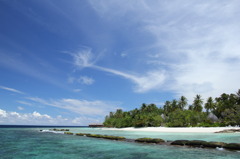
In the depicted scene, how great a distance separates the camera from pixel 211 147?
22.5m

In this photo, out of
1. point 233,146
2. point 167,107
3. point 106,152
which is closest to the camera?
point 106,152

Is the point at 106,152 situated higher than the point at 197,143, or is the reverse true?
the point at 197,143

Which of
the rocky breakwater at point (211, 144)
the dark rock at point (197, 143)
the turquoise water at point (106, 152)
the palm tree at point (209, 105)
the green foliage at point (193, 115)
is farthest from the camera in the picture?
the palm tree at point (209, 105)

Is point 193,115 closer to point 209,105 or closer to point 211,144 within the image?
point 209,105

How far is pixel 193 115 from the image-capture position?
74875 mm

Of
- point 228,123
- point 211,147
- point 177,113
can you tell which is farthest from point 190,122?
point 211,147

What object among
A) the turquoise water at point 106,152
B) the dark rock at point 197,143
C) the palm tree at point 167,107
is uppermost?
the palm tree at point 167,107

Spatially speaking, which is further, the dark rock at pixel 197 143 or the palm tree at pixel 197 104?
the palm tree at pixel 197 104

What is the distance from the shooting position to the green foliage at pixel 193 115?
2798 inches

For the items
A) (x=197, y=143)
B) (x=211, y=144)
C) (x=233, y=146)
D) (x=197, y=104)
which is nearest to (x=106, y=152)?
(x=197, y=143)

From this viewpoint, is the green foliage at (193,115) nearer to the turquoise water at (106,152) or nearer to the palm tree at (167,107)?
the palm tree at (167,107)

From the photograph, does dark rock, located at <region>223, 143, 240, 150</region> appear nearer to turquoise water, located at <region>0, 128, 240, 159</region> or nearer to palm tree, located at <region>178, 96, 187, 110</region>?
turquoise water, located at <region>0, 128, 240, 159</region>

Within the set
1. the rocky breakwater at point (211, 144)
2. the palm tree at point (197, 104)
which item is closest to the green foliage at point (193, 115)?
the palm tree at point (197, 104)

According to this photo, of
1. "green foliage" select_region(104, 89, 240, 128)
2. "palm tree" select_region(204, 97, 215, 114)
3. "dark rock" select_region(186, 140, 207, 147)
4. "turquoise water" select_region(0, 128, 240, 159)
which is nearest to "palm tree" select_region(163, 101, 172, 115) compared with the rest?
"green foliage" select_region(104, 89, 240, 128)
